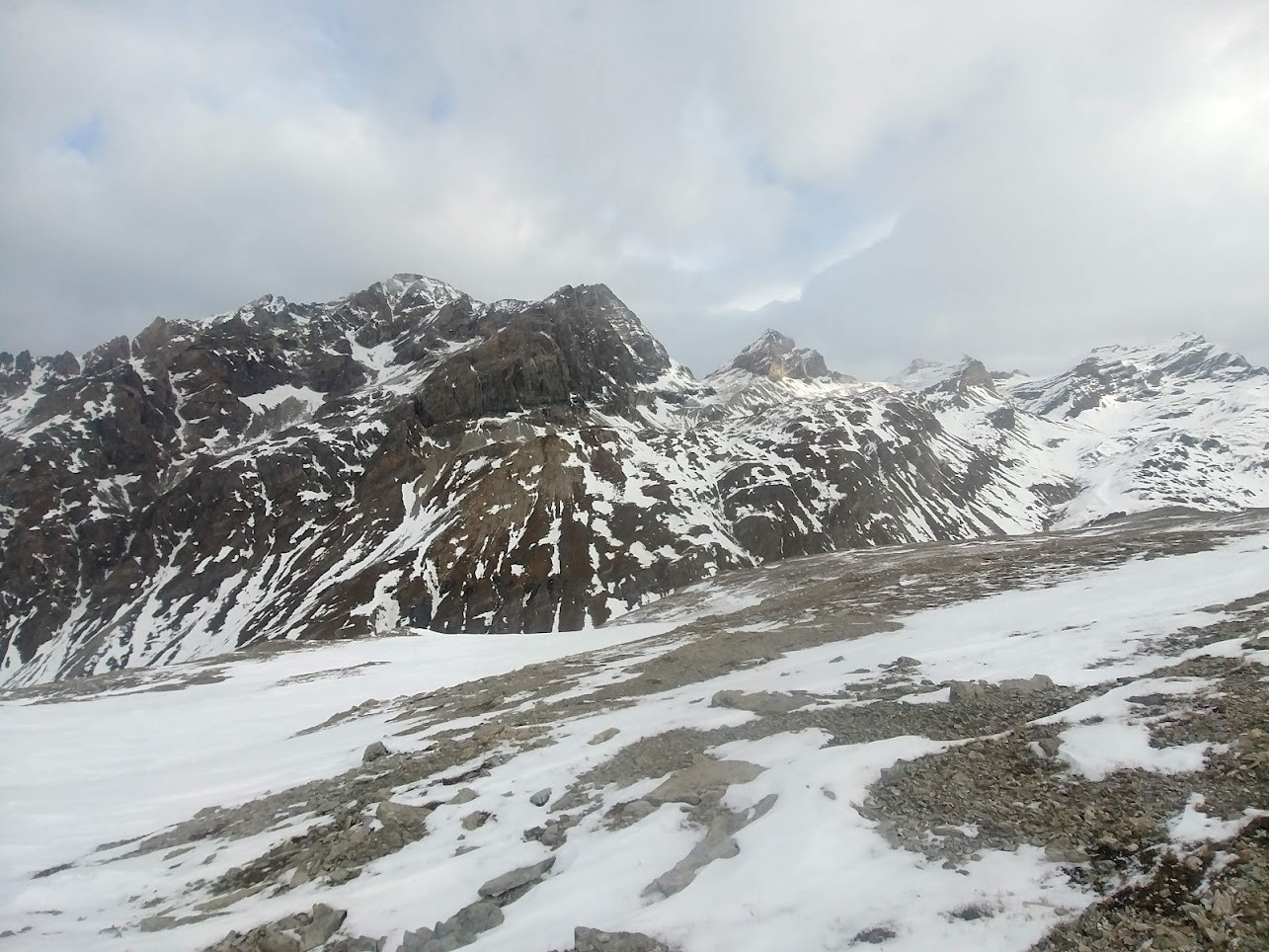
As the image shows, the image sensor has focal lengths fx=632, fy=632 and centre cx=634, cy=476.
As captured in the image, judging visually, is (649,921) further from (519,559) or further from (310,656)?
(519,559)

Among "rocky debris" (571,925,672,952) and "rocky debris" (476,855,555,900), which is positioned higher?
"rocky debris" (571,925,672,952)

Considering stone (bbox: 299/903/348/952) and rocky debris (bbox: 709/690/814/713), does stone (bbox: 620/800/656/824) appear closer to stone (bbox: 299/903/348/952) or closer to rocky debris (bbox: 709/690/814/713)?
stone (bbox: 299/903/348/952)

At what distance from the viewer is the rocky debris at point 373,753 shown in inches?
669

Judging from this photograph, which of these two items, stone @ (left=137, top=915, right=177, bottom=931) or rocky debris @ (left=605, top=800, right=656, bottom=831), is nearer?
stone @ (left=137, top=915, right=177, bottom=931)

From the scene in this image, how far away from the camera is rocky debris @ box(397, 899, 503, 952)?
8.09 m

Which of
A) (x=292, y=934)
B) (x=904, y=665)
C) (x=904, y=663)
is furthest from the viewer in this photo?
(x=904, y=663)

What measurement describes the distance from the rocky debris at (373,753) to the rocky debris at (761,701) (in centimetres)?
905

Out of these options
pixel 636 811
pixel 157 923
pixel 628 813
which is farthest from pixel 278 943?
pixel 636 811

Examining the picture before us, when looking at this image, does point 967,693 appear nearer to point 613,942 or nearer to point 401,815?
point 613,942

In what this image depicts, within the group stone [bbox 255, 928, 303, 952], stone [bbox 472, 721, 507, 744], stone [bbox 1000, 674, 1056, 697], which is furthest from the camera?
stone [bbox 472, 721, 507, 744]

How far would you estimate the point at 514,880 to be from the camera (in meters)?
9.43

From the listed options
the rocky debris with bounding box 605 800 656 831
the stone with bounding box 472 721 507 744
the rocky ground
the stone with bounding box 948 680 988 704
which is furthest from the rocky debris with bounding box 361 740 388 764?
the stone with bounding box 948 680 988 704

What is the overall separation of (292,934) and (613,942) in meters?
4.94

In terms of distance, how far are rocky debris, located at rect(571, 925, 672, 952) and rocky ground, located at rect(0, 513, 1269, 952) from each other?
25mm
